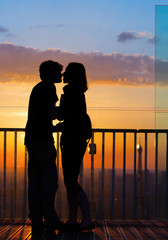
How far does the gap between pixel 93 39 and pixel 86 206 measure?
3551mm

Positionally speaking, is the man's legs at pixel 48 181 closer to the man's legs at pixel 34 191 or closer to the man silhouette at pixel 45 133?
the man silhouette at pixel 45 133

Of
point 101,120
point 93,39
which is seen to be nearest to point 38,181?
point 101,120

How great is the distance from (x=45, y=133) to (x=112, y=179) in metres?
1.14

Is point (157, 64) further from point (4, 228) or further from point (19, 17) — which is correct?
point (19, 17)

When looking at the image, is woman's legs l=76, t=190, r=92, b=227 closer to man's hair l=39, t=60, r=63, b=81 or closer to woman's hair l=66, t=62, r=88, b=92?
woman's hair l=66, t=62, r=88, b=92

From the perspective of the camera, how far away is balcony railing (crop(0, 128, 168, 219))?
391 centimetres

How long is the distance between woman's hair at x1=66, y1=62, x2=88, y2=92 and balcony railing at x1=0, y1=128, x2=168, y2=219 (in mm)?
845

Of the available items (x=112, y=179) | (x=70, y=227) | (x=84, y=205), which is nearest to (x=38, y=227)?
(x=70, y=227)

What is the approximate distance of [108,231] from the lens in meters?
3.34

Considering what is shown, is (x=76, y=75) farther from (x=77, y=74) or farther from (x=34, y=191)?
(x=34, y=191)

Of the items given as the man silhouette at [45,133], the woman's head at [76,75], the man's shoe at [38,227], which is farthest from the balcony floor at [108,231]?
the woman's head at [76,75]

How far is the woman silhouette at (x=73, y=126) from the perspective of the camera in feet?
10.2

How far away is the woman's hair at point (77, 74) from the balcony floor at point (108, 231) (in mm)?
1111

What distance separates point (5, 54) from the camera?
20.6 feet
